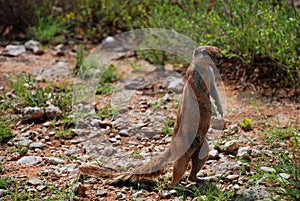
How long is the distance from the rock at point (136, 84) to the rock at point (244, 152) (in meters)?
1.91

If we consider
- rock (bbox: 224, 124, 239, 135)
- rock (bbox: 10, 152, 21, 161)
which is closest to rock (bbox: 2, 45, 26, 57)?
rock (bbox: 10, 152, 21, 161)

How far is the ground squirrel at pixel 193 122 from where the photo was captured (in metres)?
3.30

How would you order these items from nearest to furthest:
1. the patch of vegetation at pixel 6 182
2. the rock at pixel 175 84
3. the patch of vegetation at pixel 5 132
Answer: the patch of vegetation at pixel 6 182 < the patch of vegetation at pixel 5 132 < the rock at pixel 175 84

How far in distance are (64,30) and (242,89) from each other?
9.84 ft

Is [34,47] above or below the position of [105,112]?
above

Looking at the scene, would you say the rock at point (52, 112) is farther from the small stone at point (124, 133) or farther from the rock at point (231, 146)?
the rock at point (231, 146)

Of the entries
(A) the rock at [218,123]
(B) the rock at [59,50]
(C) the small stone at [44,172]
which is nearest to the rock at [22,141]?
(C) the small stone at [44,172]

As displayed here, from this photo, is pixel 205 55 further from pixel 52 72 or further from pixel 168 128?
pixel 52 72

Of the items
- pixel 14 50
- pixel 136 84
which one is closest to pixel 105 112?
pixel 136 84

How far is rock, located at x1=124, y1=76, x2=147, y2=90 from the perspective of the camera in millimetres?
5484

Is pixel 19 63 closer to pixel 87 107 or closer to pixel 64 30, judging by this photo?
pixel 64 30

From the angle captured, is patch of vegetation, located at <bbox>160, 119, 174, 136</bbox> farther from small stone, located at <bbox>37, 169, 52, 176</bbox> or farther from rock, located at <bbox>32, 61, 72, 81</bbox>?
rock, located at <bbox>32, 61, 72, 81</bbox>

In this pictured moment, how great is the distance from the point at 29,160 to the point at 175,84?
6.57 ft

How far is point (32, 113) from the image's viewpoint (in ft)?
15.1
